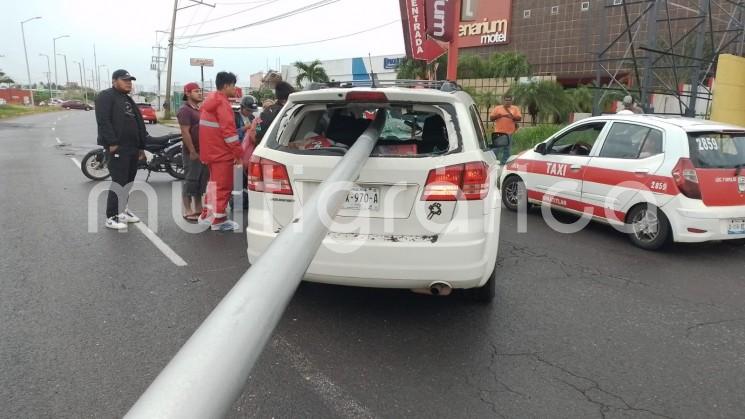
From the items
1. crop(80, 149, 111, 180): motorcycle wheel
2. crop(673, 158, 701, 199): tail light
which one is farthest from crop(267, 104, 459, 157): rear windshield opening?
crop(80, 149, 111, 180): motorcycle wheel

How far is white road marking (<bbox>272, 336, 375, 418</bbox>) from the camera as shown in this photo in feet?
9.21

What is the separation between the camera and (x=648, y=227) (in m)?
6.16

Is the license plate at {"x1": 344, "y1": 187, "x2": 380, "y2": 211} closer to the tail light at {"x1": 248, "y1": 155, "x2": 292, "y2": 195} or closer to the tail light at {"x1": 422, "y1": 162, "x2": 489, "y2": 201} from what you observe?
the tail light at {"x1": 422, "y1": 162, "x2": 489, "y2": 201}

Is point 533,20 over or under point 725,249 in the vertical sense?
over

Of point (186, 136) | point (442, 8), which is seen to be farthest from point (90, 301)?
point (442, 8)

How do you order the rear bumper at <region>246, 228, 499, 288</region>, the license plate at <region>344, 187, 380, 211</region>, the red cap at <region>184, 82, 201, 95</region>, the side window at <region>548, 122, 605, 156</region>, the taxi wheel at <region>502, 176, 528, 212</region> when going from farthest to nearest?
the taxi wheel at <region>502, 176, 528, 212</region>, the side window at <region>548, 122, 605, 156</region>, the red cap at <region>184, 82, 201, 95</region>, the license plate at <region>344, 187, 380, 211</region>, the rear bumper at <region>246, 228, 499, 288</region>

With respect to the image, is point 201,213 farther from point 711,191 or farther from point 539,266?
point 711,191

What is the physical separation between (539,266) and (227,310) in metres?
4.21

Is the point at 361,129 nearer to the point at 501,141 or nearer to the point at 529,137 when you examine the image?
the point at 501,141

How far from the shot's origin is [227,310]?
6.17 feet

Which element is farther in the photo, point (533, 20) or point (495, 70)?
point (533, 20)

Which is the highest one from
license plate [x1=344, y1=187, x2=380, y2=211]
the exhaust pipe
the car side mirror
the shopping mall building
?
the shopping mall building

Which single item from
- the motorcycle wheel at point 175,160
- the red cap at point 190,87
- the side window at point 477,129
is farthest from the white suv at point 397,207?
the motorcycle wheel at point 175,160

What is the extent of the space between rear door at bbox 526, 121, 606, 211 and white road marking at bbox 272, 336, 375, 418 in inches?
189
